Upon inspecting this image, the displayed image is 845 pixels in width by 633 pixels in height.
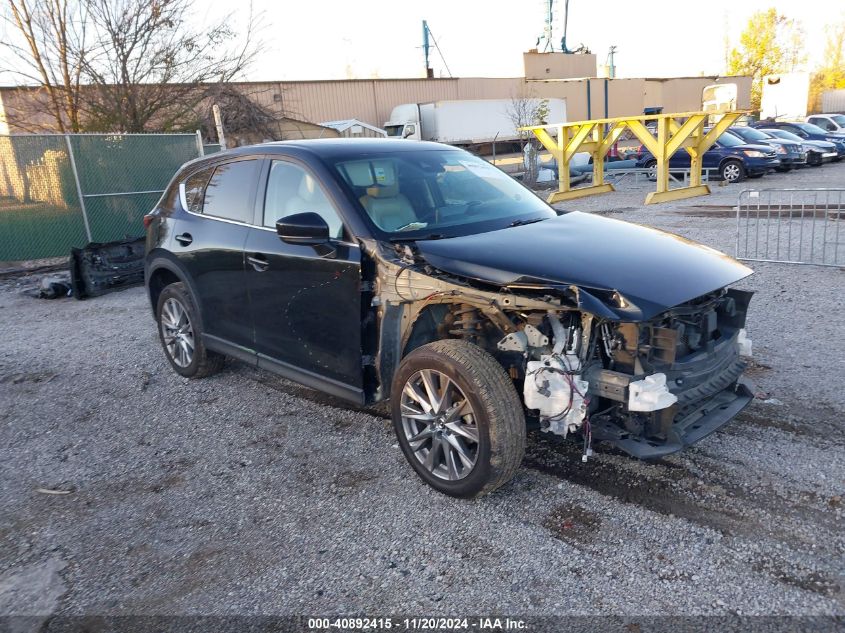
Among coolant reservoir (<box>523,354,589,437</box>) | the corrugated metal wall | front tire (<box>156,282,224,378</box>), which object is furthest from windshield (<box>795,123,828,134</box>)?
coolant reservoir (<box>523,354,589,437</box>)

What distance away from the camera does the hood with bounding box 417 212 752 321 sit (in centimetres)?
313

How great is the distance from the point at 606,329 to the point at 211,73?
15528 mm

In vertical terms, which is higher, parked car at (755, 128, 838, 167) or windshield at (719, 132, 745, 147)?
windshield at (719, 132, 745, 147)

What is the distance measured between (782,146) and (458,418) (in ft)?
70.0

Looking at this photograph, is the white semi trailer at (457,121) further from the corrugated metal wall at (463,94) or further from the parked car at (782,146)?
the parked car at (782,146)

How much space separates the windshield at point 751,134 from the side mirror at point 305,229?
2176 cm

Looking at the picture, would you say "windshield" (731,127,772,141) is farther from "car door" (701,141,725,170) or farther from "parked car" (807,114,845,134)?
"parked car" (807,114,845,134)

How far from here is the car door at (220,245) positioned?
473cm

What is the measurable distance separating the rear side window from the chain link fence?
7719 mm

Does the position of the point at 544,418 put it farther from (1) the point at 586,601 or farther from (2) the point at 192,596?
(2) the point at 192,596

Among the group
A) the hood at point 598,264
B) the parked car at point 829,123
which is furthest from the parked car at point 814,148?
the hood at point 598,264

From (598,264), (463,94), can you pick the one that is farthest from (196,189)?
(463,94)

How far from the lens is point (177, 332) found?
223 inches

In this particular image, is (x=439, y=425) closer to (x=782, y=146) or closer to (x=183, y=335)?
(x=183, y=335)
